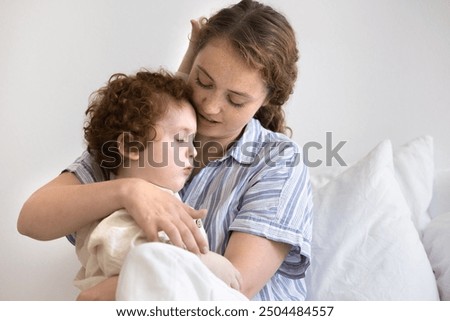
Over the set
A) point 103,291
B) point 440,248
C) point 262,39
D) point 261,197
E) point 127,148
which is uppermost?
point 262,39

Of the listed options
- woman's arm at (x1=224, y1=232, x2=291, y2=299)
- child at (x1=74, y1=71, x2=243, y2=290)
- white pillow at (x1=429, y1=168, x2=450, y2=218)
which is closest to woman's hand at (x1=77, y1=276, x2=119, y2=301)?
child at (x1=74, y1=71, x2=243, y2=290)

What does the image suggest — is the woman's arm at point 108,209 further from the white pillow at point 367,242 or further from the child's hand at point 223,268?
the white pillow at point 367,242

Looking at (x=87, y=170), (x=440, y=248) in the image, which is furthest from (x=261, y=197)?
(x=440, y=248)

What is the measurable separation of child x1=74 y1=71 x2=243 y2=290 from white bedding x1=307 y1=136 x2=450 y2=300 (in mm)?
506

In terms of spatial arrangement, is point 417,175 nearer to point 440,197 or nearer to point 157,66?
point 440,197

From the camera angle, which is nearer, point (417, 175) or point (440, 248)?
point (440, 248)

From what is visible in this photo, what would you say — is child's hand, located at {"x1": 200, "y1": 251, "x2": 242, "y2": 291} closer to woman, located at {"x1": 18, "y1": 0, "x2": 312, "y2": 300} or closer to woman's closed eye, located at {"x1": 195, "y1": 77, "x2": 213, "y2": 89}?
woman, located at {"x1": 18, "y1": 0, "x2": 312, "y2": 300}

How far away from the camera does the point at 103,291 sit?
1.30 metres

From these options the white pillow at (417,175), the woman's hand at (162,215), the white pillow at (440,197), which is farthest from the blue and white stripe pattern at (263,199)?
the white pillow at (440,197)

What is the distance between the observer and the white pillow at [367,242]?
5.78 ft

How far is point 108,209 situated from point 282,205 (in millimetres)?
396

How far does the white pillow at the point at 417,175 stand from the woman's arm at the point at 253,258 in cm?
68
